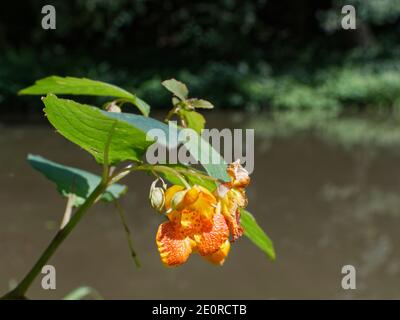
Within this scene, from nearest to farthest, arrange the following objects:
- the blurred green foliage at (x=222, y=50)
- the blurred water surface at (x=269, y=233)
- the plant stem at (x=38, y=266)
A: the plant stem at (x=38, y=266) < the blurred water surface at (x=269, y=233) < the blurred green foliage at (x=222, y=50)

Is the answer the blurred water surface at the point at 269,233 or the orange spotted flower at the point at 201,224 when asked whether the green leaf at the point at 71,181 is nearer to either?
the orange spotted flower at the point at 201,224

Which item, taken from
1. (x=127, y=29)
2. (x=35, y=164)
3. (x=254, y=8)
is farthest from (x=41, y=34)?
(x=35, y=164)

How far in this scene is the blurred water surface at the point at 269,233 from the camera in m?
2.51

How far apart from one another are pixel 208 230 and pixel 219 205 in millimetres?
23

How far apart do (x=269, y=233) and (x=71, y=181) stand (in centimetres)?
271

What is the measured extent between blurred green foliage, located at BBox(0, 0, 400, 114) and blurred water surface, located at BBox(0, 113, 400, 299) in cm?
293

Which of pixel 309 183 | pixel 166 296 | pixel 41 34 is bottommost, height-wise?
pixel 166 296

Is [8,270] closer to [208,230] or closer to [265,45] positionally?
[208,230]

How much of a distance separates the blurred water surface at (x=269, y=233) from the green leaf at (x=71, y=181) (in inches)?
40.9

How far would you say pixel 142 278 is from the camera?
2.54 m

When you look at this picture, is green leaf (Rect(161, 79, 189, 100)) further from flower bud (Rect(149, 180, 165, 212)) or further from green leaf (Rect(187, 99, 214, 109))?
flower bud (Rect(149, 180, 165, 212))

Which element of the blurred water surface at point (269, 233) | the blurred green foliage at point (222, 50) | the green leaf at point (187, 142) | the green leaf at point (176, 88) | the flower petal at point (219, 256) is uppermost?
the blurred green foliage at point (222, 50)

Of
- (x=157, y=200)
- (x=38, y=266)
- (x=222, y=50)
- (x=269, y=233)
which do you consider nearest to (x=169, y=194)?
(x=157, y=200)

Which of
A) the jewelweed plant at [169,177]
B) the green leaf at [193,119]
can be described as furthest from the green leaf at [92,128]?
the green leaf at [193,119]
